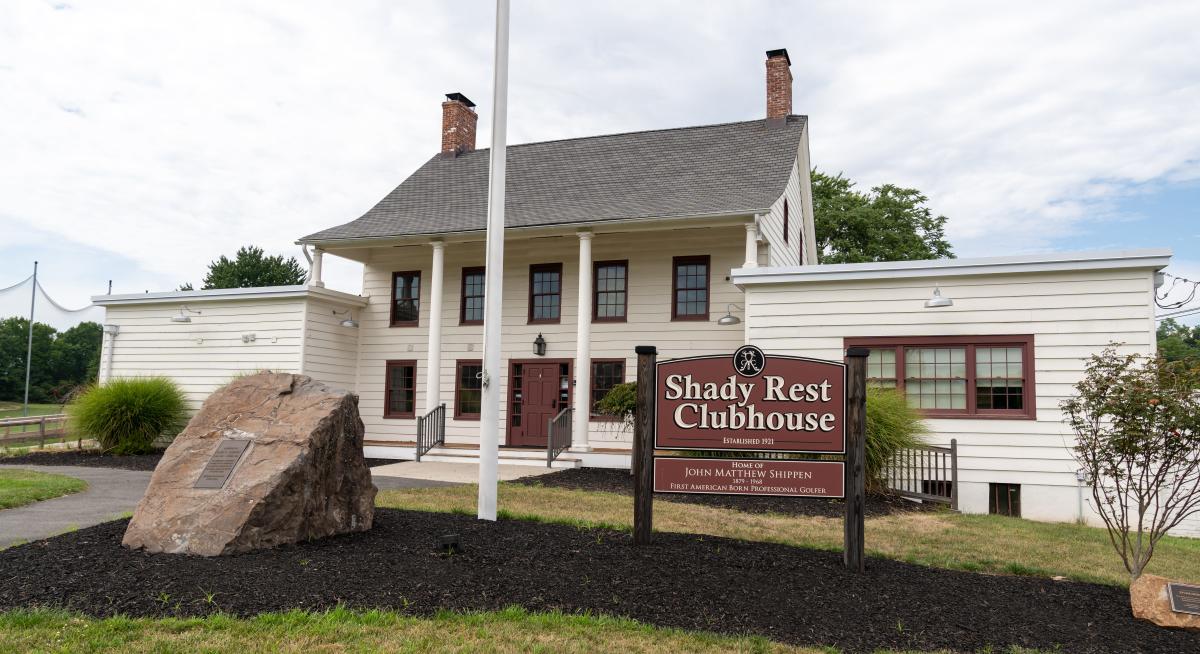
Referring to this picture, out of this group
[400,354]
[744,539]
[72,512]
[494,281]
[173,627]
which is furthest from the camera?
[400,354]

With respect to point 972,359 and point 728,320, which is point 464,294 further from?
point 972,359

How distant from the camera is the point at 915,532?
8836mm

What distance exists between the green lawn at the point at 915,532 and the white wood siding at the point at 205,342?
851 cm

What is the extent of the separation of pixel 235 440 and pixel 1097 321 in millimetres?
11420

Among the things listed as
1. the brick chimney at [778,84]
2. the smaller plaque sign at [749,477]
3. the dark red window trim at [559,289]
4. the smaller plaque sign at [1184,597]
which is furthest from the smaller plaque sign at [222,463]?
the brick chimney at [778,84]

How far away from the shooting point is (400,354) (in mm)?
19391

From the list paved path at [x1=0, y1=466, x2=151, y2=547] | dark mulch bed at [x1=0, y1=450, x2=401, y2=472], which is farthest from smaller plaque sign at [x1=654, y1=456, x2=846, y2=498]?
dark mulch bed at [x1=0, y1=450, x2=401, y2=472]

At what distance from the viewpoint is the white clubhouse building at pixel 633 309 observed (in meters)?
11.9

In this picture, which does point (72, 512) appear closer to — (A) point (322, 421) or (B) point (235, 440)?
(B) point (235, 440)

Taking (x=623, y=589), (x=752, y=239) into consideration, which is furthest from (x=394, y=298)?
(x=623, y=589)

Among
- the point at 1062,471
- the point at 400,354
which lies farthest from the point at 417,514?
the point at 400,354

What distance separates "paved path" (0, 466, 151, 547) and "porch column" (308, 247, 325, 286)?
643cm

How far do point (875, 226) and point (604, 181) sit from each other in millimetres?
19384

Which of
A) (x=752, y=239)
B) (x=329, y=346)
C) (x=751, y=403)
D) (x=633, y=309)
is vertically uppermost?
(x=752, y=239)
